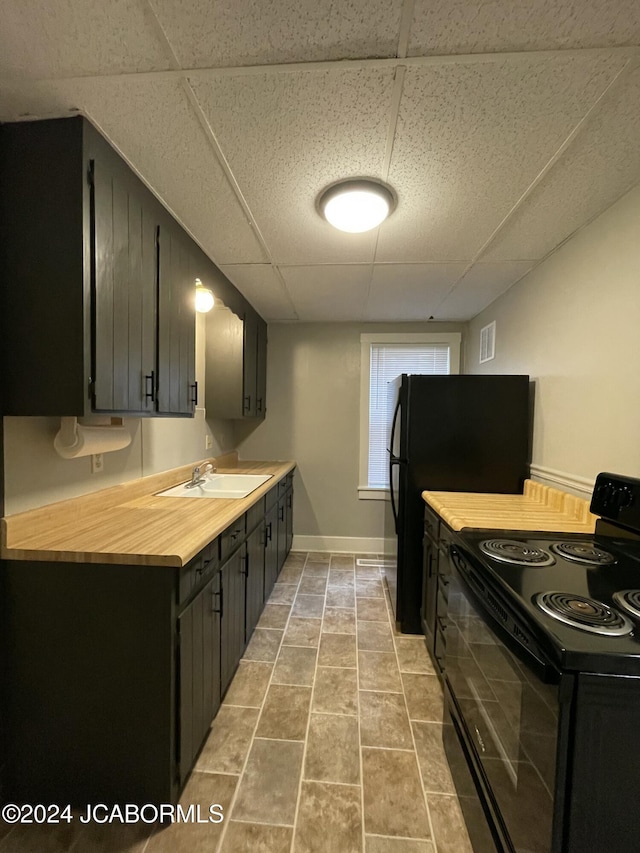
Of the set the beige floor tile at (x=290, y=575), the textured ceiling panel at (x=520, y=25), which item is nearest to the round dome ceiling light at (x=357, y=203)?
the textured ceiling panel at (x=520, y=25)

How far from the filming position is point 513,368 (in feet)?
8.42

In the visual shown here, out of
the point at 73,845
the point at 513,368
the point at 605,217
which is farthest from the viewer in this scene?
the point at 513,368

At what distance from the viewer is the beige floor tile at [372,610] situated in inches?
100.0

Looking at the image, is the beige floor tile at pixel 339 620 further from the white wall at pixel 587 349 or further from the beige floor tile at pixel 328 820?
the white wall at pixel 587 349

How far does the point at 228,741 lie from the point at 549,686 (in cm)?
146

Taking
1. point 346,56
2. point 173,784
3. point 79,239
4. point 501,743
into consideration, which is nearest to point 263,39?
point 346,56

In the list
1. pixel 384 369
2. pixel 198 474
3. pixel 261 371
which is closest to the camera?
pixel 198 474

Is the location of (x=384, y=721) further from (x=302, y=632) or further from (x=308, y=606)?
(x=308, y=606)

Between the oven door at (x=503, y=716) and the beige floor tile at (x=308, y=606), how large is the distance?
131 cm

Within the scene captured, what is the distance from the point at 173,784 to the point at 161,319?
184cm

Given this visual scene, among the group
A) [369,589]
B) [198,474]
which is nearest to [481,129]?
[198,474]

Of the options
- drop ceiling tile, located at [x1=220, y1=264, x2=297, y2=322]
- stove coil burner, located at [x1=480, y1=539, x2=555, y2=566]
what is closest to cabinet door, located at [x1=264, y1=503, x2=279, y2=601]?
stove coil burner, located at [x1=480, y1=539, x2=555, y2=566]

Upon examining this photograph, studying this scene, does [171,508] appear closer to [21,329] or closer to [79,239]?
[21,329]

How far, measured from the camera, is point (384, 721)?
5.50 ft
